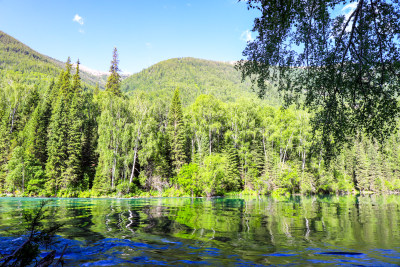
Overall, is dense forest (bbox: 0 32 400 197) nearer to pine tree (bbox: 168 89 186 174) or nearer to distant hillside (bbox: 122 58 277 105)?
pine tree (bbox: 168 89 186 174)

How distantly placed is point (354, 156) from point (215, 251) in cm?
6663

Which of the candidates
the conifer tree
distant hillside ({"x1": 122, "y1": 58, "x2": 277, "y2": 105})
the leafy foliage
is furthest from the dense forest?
distant hillside ({"x1": 122, "y1": 58, "x2": 277, "y2": 105})

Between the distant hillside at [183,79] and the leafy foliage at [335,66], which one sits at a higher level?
the distant hillside at [183,79]

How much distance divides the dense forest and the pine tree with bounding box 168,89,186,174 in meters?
0.20

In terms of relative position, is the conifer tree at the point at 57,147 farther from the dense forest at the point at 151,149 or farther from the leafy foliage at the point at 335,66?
the leafy foliage at the point at 335,66

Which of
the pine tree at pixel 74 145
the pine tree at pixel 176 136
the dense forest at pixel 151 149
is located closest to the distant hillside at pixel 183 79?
the pine tree at pixel 176 136

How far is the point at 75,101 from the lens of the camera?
4053 cm

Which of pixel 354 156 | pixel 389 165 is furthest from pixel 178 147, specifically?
pixel 389 165

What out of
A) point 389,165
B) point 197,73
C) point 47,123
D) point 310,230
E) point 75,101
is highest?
point 197,73

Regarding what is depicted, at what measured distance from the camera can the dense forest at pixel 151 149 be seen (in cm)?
3456

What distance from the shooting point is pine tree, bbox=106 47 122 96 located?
54.5 m

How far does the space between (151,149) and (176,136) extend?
8.02m

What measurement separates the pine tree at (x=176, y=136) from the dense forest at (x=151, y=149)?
0.65 ft

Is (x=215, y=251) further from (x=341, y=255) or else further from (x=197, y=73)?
(x=197, y=73)
